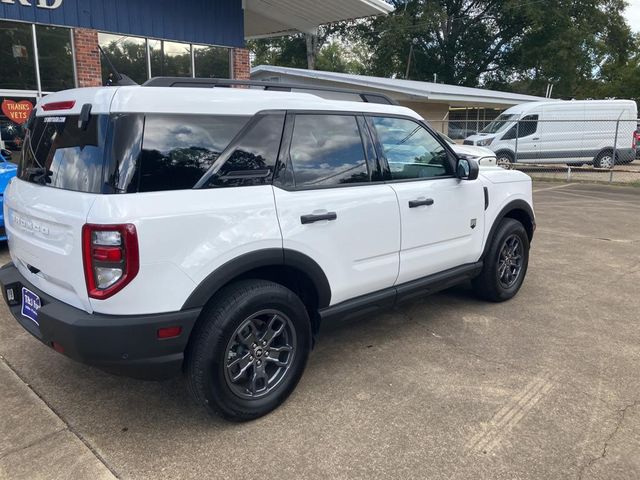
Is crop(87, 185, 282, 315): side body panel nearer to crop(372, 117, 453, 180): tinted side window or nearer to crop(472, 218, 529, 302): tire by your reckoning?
crop(372, 117, 453, 180): tinted side window

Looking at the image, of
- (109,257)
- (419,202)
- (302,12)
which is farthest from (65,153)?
(302,12)

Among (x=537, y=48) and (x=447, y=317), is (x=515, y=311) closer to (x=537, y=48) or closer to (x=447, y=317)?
(x=447, y=317)

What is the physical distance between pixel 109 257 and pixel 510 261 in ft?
12.3

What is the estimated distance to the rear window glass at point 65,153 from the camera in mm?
2566

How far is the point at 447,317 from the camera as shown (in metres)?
4.57

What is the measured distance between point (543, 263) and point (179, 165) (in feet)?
16.5

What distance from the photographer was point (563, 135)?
17.6 metres

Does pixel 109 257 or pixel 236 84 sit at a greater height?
pixel 236 84

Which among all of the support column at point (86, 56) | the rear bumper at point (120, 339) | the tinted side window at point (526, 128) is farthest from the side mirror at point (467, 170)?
the tinted side window at point (526, 128)

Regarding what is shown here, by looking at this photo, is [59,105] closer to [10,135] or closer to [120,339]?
[120,339]

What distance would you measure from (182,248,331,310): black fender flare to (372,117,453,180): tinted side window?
40.5 inches

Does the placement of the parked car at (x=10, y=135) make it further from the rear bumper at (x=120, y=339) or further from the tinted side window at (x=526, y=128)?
the tinted side window at (x=526, y=128)

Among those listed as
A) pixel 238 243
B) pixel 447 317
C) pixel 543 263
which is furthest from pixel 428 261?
pixel 543 263

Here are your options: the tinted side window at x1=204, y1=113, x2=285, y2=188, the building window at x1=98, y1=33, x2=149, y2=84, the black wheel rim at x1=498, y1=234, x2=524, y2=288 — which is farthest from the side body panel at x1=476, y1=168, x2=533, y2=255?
the building window at x1=98, y1=33, x2=149, y2=84
